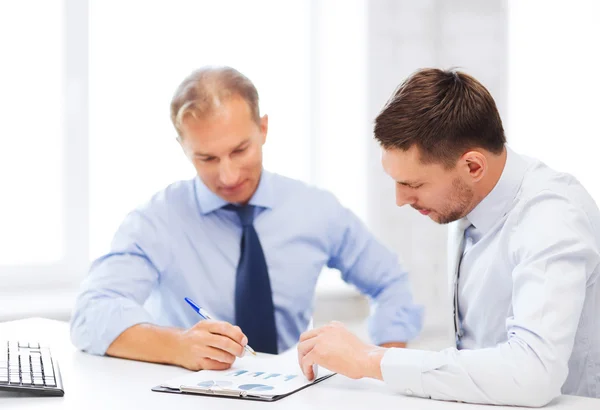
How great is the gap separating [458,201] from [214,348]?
60 centimetres

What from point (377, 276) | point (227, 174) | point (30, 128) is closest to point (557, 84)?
point (377, 276)

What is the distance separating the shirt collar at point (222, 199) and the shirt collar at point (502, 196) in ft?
2.38

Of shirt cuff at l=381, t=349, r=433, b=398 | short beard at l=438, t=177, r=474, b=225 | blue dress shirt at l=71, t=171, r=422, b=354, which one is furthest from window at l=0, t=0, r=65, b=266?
shirt cuff at l=381, t=349, r=433, b=398

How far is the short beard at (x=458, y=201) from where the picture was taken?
1.60m

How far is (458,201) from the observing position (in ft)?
5.31

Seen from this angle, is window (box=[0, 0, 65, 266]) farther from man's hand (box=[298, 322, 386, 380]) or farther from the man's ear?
the man's ear

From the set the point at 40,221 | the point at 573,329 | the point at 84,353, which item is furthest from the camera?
the point at 40,221

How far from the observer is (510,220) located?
1528mm

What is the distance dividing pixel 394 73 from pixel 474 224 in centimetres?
175

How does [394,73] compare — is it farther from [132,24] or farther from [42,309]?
[42,309]

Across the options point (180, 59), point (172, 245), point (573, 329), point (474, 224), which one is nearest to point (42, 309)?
point (172, 245)

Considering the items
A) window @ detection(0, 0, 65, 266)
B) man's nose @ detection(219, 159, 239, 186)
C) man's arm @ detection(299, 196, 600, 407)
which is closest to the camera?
man's arm @ detection(299, 196, 600, 407)

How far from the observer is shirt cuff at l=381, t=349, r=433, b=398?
4.50 feet

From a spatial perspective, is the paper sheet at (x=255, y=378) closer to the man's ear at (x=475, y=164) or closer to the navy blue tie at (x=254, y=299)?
the navy blue tie at (x=254, y=299)
